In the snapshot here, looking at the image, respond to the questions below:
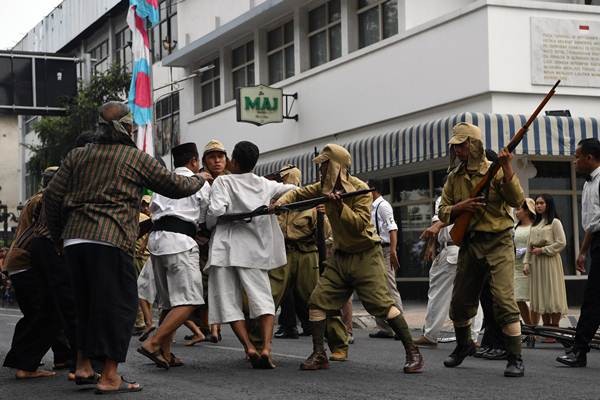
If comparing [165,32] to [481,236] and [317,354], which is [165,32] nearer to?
[317,354]

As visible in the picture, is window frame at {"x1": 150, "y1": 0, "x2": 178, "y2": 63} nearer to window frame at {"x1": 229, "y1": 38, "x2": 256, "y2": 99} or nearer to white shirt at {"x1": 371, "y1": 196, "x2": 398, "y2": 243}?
window frame at {"x1": 229, "y1": 38, "x2": 256, "y2": 99}

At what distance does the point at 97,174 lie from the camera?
781 centimetres

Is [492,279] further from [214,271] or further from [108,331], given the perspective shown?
[108,331]

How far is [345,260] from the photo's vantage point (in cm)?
939


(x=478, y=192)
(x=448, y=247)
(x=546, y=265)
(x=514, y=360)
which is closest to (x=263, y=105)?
(x=546, y=265)

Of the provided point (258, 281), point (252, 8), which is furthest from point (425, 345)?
point (252, 8)

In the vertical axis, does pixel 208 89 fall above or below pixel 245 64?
below

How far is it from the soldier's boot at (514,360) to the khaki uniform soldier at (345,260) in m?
0.72

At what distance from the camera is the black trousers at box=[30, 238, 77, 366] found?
8.76 m

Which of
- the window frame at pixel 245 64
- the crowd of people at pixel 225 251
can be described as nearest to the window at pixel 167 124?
the window frame at pixel 245 64

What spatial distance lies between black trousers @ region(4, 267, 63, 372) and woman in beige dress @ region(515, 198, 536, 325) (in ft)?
20.0

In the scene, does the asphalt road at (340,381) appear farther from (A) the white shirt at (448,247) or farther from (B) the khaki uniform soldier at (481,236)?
Answer: (A) the white shirt at (448,247)

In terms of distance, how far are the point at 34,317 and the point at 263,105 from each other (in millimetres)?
17583

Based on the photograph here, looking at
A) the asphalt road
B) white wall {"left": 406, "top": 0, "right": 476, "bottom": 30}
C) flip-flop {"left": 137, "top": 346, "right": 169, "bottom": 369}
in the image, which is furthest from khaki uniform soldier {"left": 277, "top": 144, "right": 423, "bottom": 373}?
white wall {"left": 406, "top": 0, "right": 476, "bottom": 30}
